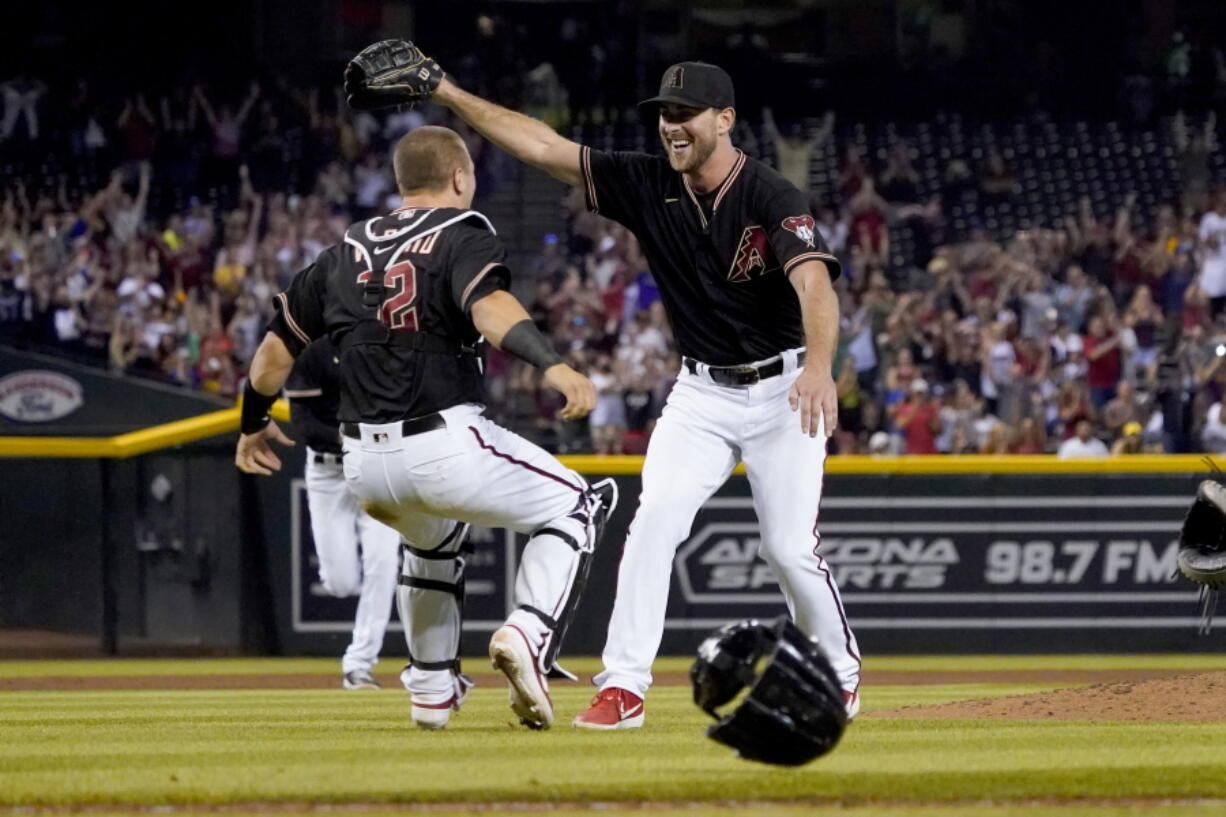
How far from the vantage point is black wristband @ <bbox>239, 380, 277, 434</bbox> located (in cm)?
627

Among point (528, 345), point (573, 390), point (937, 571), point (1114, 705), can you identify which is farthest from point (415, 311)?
point (937, 571)

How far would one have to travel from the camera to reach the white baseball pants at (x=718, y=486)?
18.8 ft

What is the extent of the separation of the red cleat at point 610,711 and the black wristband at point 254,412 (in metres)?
1.51

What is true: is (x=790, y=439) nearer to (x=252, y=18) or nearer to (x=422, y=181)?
(x=422, y=181)

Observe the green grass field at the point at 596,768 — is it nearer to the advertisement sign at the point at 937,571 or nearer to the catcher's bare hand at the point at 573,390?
the catcher's bare hand at the point at 573,390

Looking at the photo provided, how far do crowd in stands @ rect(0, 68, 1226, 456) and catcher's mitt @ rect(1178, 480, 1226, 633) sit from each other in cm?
768

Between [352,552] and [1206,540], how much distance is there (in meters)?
5.31

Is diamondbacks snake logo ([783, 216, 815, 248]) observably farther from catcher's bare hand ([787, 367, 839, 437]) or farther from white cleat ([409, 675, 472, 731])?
white cleat ([409, 675, 472, 731])

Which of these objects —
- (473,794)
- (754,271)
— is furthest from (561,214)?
(473,794)

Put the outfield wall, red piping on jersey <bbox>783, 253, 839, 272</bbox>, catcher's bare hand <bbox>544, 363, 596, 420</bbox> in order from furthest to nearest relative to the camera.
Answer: the outfield wall < red piping on jersey <bbox>783, 253, 839, 272</bbox> < catcher's bare hand <bbox>544, 363, 596, 420</bbox>

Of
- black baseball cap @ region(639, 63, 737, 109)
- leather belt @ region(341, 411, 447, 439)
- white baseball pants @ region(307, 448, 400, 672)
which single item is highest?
black baseball cap @ region(639, 63, 737, 109)

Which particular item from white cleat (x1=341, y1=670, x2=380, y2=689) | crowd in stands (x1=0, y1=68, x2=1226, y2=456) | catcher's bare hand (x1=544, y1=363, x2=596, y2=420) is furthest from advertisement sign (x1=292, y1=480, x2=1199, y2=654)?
catcher's bare hand (x1=544, y1=363, x2=596, y2=420)

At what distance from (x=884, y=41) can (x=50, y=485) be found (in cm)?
1465

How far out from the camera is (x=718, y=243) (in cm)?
586
